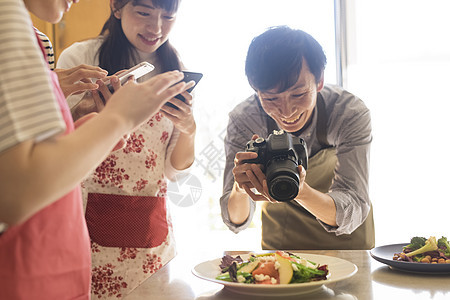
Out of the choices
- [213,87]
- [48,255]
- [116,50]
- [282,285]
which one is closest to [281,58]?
[116,50]

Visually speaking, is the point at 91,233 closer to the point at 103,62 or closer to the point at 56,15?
the point at 103,62

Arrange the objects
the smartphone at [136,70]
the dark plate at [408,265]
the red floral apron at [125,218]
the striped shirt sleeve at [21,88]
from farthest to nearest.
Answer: the red floral apron at [125,218]
the smartphone at [136,70]
the dark plate at [408,265]
the striped shirt sleeve at [21,88]

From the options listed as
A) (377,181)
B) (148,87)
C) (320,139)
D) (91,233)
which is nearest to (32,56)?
(148,87)

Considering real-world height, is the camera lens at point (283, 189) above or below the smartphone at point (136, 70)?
below

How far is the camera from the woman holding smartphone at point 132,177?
1.60m

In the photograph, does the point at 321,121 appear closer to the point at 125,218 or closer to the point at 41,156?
the point at 125,218

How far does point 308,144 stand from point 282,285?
0.91 metres

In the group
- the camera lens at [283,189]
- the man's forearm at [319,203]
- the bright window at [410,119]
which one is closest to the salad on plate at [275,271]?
the camera lens at [283,189]

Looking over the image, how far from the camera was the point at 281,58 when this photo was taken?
1.54 meters

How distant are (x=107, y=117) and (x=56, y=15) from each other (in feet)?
1.06

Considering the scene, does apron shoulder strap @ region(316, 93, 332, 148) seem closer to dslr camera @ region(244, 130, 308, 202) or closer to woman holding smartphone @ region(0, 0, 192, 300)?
dslr camera @ region(244, 130, 308, 202)

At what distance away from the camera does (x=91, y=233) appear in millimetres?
1594

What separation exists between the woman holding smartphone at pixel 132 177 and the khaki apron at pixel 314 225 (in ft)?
1.21

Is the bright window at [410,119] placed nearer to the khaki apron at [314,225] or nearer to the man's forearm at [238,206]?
the khaki apron at [314,225]
